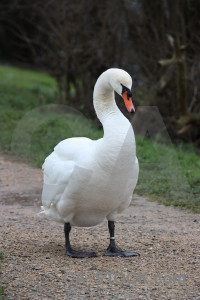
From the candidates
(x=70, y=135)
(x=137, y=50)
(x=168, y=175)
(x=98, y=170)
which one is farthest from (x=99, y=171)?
(x=137, y=50)

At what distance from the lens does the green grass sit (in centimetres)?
851

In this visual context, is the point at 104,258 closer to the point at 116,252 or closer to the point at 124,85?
the point at 116,252

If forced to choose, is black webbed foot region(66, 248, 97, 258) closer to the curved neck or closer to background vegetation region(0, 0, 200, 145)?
the curved neck

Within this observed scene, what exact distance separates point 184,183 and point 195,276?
3596mm

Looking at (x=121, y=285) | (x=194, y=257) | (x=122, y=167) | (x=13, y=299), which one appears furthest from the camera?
(x=194, y=257)

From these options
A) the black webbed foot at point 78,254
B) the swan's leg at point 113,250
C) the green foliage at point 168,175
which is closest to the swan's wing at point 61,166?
the black webbed foot at point 78,254

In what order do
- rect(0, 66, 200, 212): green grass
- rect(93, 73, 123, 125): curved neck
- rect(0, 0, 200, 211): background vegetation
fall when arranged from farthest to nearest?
1. rect(0, 0, 200, 211): background vegetation
2. rect(0, 66, 200, 212): green grass
3. rect(93, 73, 123, 125): curved neck

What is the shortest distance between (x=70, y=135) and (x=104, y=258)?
5805 mm

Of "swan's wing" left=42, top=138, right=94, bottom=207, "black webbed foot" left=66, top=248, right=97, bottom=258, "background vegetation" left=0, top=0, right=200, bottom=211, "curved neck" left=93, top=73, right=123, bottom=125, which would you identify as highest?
"curved neck" left=93, top=73, right=123, bottom=125

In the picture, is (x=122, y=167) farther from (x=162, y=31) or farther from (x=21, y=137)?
(x=162, y=31)

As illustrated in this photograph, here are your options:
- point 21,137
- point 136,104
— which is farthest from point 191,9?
point 21,137

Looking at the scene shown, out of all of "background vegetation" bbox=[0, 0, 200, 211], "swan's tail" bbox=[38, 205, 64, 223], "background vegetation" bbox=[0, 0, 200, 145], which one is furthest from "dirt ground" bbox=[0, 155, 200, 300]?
"background vegetation" bbox=[0, 0, 200, 145]

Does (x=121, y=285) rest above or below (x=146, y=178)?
above

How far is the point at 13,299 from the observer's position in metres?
4.63
